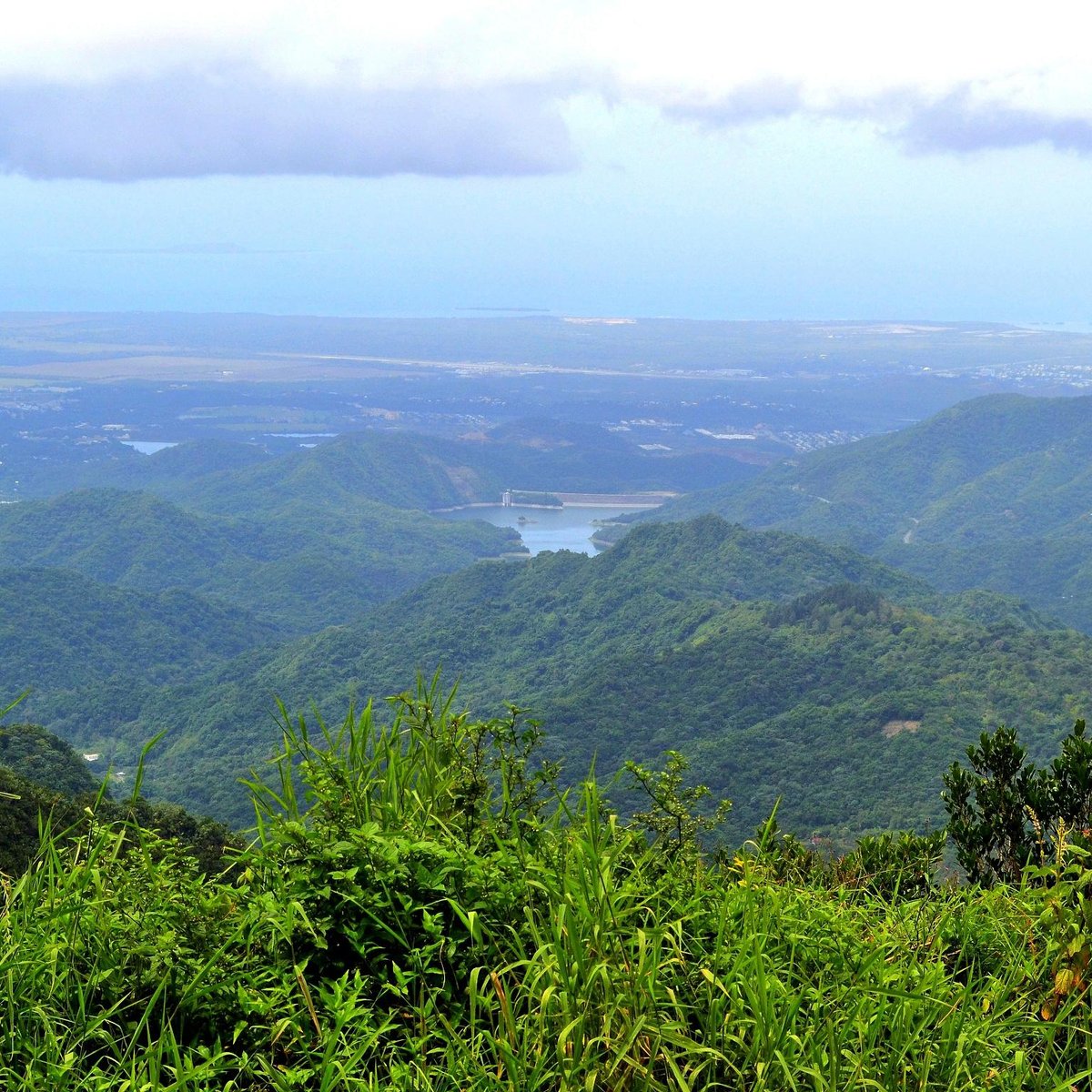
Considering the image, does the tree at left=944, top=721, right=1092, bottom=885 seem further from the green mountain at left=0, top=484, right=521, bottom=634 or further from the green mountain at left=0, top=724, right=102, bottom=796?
the green mountain at left=0, top=484, right=521, bottom=634

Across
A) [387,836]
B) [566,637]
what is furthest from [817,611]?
[387,836]

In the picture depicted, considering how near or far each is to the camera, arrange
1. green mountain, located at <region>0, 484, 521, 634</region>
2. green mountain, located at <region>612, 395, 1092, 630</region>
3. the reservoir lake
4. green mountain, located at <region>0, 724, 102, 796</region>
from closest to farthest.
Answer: green mountain, located at <region>0, 724, 102, 796</region> → green mountain, located at <region>0, 484, 521, 634</region> → green mountain, located at <region>612, 395, 1092, 630</region> → the reservoir lake

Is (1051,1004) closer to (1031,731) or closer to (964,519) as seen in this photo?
(1031,731)

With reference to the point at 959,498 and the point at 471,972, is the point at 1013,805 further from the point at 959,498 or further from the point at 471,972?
the point at 959,498

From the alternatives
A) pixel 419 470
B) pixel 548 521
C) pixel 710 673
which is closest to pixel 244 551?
pixel 548 521

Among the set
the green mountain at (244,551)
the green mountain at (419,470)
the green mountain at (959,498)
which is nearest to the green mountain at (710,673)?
the green mountain at (244,551)

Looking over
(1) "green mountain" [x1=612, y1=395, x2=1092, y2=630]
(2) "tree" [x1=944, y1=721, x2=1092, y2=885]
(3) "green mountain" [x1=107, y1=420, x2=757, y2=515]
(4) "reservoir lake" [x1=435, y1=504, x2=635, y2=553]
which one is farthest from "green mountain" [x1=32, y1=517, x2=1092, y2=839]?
(3) "green mountain" [x1=107, y1=420, x2=757, y2=515]
